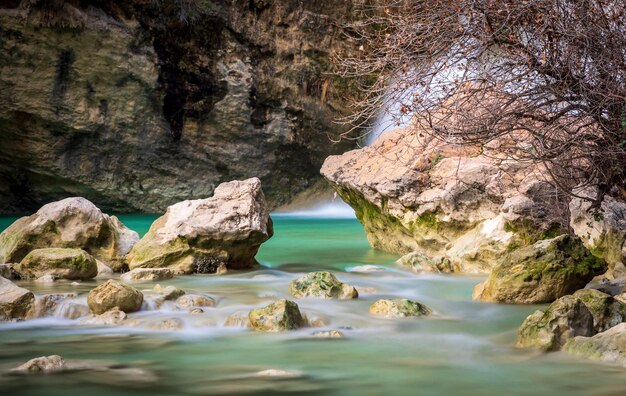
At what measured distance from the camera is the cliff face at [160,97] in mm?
17406

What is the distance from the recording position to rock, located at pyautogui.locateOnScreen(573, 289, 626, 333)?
477cm

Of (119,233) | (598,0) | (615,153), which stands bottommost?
(119,233)

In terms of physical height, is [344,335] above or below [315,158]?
below

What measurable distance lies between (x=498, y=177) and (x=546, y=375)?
186 inches

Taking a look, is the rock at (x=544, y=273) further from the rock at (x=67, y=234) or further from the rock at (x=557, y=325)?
the rock at (x=67, y=234)

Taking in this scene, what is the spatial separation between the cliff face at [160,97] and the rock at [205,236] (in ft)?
31.7

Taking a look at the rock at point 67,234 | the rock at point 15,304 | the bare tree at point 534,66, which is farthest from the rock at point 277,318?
the rock at point 67,234

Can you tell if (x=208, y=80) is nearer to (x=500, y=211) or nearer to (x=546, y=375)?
(x=500, y=211)

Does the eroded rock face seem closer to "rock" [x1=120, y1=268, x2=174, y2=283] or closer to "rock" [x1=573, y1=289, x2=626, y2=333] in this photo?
"rock" [x1=573, y1=289, x2=626, y2=333]

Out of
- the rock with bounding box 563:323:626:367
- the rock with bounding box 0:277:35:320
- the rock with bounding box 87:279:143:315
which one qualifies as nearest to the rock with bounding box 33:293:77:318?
the rock with bounding box 0:277:35:320

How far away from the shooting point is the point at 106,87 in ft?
60.2

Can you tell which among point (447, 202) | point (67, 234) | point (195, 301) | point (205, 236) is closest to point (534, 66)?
point (195, 301)

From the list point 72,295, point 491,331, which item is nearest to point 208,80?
point 72,295

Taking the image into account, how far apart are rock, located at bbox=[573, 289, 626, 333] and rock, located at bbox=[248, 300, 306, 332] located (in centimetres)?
183
